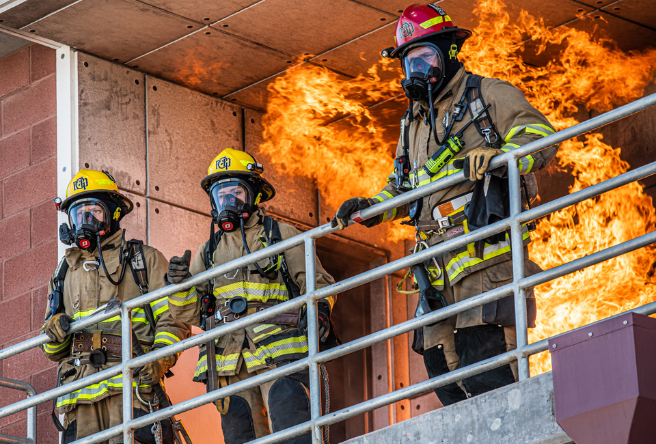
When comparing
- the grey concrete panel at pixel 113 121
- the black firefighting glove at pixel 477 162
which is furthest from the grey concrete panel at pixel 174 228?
the black firefighting glove at pixel 477 162

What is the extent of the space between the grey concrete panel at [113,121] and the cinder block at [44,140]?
250mm

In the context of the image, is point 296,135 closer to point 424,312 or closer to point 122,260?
point 122,260

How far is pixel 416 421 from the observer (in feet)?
16.2

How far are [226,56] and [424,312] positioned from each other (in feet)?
15.0

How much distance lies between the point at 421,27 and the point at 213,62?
12.4ft

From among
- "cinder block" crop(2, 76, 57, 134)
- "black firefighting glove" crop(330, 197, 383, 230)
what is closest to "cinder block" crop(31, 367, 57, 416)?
"cinder block" crop(2, 76, 57, 134)

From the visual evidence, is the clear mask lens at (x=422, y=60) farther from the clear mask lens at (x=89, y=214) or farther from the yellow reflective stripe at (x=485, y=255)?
the clear mask lens at (x=89, y=214)

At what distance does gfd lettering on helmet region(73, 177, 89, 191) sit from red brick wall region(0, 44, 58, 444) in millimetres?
1070

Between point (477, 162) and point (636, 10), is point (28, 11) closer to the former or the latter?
point (636, 10)

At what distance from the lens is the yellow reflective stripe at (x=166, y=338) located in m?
6.98

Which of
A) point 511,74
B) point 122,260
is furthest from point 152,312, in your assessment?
point 511,74

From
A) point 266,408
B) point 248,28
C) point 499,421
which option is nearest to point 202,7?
point 248,28

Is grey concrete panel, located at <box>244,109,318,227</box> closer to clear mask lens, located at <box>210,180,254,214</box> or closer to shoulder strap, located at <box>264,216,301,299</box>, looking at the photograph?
clear mask lens, located at <box>210,180,254,214</box>

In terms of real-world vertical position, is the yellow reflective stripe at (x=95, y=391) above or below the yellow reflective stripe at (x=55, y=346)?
below
